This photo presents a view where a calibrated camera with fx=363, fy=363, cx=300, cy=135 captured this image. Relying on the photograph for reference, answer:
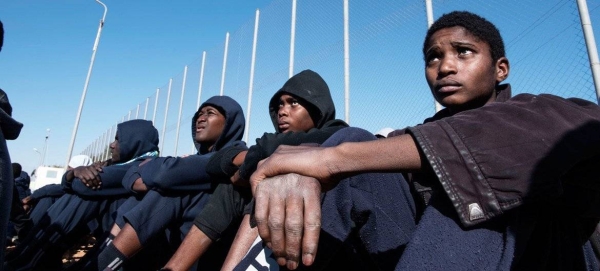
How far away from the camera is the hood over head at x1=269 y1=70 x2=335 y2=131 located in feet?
7.87

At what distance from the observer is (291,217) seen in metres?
0.70

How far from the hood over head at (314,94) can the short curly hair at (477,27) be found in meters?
0.98

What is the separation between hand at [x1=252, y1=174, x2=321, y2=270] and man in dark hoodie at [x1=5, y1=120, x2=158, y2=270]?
276 cm

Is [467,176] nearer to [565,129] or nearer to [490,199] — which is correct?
[490,199]

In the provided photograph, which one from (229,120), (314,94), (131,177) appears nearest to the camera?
(314,94)

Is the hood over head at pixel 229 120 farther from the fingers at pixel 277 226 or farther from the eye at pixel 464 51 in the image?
the fingers at pixel 277 226

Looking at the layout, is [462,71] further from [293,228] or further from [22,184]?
[22,184]

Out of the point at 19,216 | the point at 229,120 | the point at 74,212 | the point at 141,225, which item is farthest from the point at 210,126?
the point at 19,216

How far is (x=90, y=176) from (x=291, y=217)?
2.98 meters

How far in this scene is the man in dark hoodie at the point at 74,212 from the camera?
318cm

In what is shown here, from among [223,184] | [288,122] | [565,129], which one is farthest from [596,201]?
[288,122]

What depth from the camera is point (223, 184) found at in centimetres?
208

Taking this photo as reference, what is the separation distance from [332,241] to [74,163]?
19.7 ft

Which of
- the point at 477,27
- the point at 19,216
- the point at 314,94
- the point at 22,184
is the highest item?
the point at 477,27
